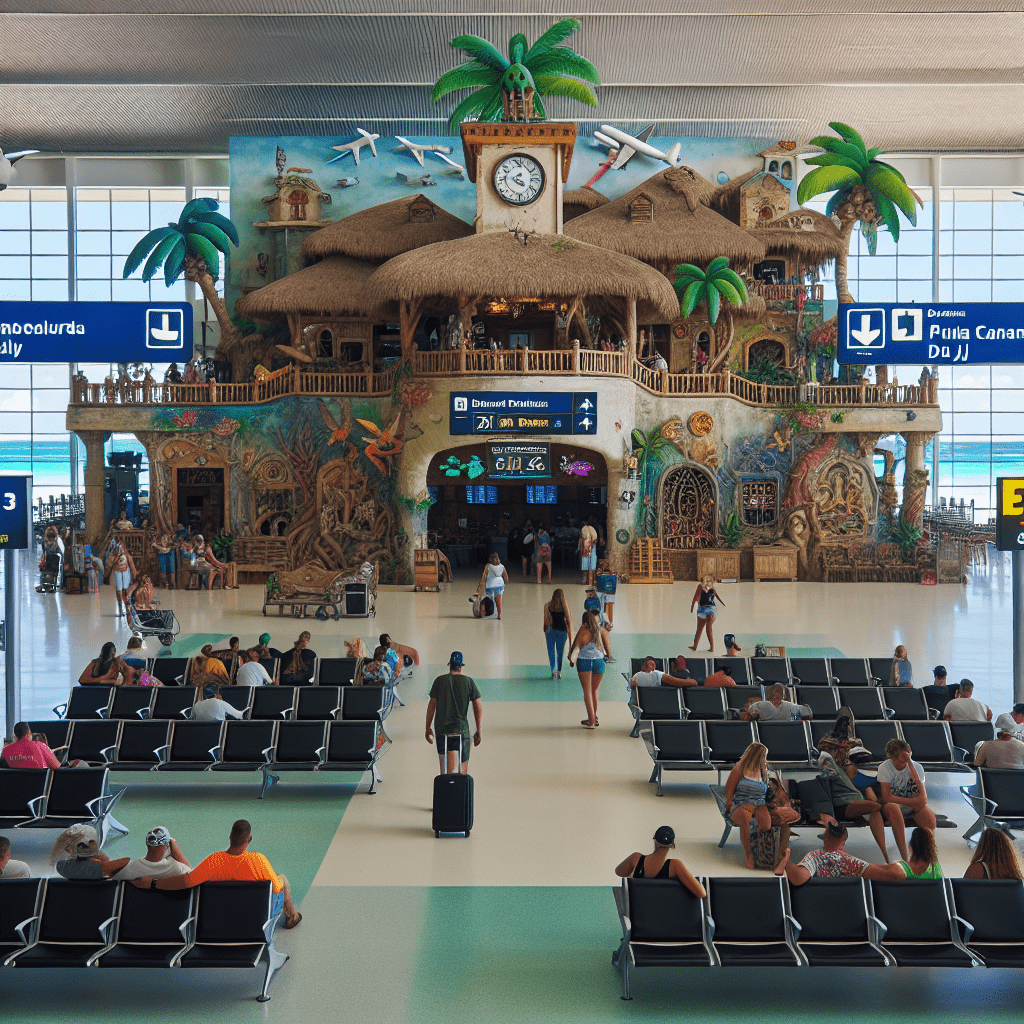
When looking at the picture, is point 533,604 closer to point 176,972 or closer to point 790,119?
point 176,972

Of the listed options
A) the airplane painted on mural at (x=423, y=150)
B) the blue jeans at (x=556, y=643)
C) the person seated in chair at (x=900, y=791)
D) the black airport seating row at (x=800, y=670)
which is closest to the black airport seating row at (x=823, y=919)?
the person seated in chair at (x=900, y=791)

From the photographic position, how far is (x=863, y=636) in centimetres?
2088

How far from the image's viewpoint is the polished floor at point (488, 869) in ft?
22.6

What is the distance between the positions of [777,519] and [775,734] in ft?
71.4

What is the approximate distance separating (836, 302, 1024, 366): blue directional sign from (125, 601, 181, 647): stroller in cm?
1282

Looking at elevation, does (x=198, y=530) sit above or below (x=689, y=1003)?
above

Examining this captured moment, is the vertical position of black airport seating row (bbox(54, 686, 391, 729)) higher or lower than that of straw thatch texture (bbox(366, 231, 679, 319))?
lower

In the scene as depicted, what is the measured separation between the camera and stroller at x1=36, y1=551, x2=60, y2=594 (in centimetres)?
2892

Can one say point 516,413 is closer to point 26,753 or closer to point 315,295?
point 315,295

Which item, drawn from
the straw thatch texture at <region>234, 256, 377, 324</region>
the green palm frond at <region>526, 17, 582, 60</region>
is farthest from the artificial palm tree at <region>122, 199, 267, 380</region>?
the green palm frond at <region>526, 17, 582, 60</region>

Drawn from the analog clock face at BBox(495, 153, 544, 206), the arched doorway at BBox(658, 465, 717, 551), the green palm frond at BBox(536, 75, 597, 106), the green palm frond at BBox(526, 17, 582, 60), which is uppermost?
the green palm frond at BBox(526, 17, 582, 60)

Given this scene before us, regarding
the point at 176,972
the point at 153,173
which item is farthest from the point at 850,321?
the point at 153,173

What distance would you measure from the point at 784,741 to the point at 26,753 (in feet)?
23.6

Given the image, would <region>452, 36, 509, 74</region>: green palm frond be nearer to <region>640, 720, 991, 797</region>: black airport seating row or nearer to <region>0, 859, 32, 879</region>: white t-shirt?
<region>640, 720, 991, 797</region>: black airport seating row
